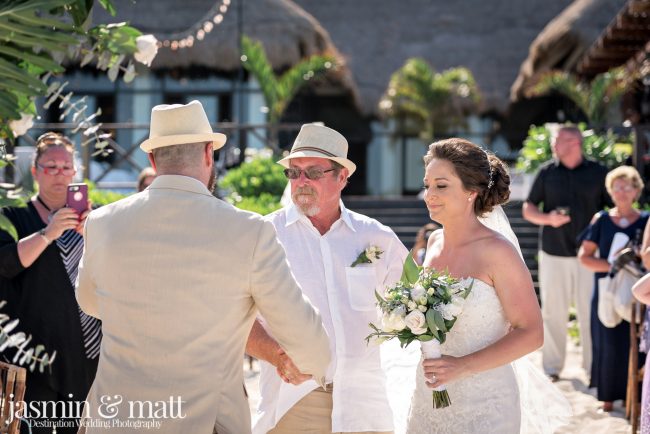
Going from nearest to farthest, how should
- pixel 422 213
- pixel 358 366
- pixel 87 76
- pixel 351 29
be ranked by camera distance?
pixel 358 366, pixel 422 213, pixel 87 76, pixel 351 29

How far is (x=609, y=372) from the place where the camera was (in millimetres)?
7617

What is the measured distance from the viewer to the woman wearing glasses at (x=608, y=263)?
7.61m

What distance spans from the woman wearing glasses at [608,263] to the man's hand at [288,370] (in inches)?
181

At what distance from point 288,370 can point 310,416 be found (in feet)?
2.06

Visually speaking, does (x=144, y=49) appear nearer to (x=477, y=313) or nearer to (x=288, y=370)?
(x=288, y=370)

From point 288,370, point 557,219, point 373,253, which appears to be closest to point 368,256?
point 373,253

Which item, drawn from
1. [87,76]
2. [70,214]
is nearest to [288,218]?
[70,214]

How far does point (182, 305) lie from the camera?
3004mm

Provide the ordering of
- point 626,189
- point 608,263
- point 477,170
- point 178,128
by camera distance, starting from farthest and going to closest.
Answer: point 626,189
point 608,263
point 477,170
point 178,128

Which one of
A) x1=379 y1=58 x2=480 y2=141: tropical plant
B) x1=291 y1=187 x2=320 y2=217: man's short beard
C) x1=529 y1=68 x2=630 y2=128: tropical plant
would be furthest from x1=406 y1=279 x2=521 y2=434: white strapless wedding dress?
x1=379 y1=58 x2=480 y2=141: tropical plant

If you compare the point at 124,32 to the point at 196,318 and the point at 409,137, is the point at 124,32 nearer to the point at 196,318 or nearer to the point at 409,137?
the point at 196,318

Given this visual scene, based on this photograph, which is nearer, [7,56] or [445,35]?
[7,56]

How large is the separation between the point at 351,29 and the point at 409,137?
11.0 ft

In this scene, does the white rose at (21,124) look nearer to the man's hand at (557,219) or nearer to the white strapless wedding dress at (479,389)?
the white strapless wedding dress at (479,389)
